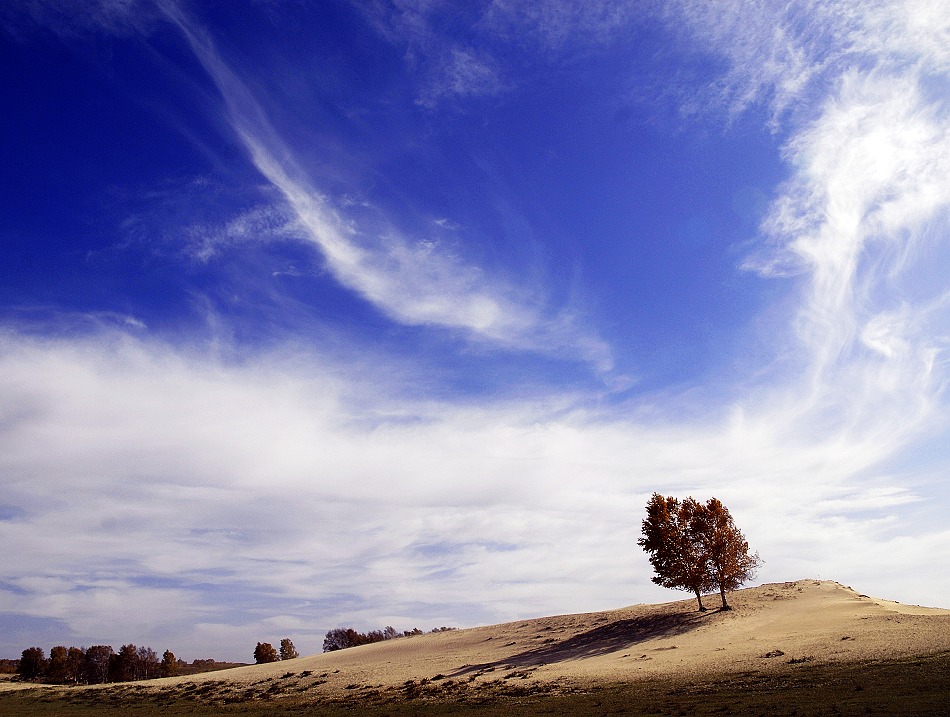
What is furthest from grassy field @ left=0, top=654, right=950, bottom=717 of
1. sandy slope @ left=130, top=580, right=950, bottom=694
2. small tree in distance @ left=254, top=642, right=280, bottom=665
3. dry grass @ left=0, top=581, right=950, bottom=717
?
small tree in distance @ left=254, top=642, right=280, bottom=665

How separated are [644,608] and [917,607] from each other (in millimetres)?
25249

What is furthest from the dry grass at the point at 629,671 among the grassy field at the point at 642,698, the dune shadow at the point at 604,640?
the dune shadow at the point at 604,640

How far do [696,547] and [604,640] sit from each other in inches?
500

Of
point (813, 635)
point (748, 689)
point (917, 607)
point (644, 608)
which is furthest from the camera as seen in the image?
point (644, 608)

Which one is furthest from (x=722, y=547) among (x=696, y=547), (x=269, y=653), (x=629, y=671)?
(x=269, y=653)

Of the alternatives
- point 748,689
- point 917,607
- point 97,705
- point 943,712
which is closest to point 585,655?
point 748,689

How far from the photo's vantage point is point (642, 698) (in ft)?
95.0

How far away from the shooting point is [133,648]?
11531 centimetres

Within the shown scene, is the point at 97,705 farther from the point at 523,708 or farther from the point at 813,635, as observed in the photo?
the point at 813,635

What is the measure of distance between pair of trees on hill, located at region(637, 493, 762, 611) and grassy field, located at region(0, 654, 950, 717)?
952 inches

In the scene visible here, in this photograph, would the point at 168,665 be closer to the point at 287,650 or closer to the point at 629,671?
the point at 287,650

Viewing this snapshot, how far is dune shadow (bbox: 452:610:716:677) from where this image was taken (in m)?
50.2

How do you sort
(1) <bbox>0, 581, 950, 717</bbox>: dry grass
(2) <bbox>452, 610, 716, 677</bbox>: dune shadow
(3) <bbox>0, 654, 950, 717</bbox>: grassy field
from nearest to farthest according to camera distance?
(3) <bbox>0, 654, 950, 717</bbox>: grassy field
(1) <bbox>0, 581, 950, 717</bbox>: dry grass
(2) <bbox>452, 610, 716, 677</bbox>: dune shadow

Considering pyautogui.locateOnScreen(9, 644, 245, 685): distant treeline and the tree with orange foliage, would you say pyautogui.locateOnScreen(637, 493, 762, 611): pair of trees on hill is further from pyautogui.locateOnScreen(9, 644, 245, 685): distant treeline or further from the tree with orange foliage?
pyautogui.locateOnScreen(9, 644, 245, 685): distant treeline
